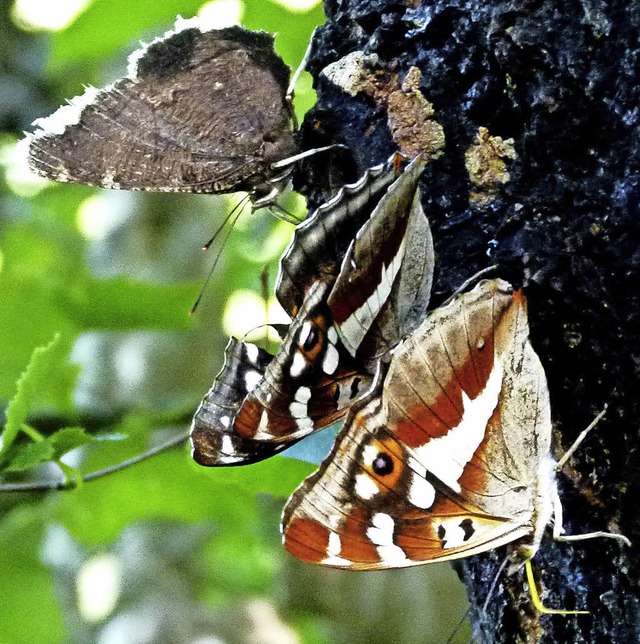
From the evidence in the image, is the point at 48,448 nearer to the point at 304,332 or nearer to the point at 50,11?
the point at 304,332

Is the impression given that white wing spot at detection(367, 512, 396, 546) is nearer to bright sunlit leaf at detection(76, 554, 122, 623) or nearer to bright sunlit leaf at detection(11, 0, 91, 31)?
bright sunlit leaf at detection(11, 0, 91, 31)

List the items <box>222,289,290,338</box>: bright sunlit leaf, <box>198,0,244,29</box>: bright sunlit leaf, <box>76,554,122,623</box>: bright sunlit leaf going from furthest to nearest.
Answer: <box>76,554,122,623</box>: bright sunlit leaf → <box>222,289,290,338</box>: bright sunlit leaf → <box>198,0,244,29</box>: bright sunlit leaf

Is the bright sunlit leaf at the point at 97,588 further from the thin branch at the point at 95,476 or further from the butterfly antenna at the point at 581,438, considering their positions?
the butterfly antenna at the point at 581,438

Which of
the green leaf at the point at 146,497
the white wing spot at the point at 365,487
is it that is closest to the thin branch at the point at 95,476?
the green leaf at the point at 146,497

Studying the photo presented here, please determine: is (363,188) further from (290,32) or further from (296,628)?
(296,628)

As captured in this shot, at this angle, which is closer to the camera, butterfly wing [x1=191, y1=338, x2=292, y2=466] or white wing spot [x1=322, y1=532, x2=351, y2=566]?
white wing spot [x1=322, y1=532, x2=351, y2=566]

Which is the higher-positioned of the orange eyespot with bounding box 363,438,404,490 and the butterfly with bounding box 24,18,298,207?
the butterfly with bounding box 24,18,298,207

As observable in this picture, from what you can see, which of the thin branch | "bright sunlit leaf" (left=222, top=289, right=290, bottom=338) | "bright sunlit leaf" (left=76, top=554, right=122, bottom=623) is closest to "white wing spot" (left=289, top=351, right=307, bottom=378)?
the thin branch
